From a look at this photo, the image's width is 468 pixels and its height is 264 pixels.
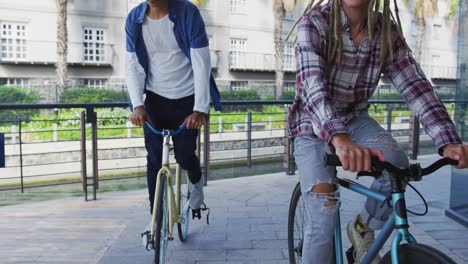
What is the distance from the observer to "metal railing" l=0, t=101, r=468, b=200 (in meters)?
5.27

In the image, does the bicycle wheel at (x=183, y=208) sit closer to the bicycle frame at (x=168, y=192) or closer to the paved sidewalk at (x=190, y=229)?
the paved sidewalk at (x=190, y=229)

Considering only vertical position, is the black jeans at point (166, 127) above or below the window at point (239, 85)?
below

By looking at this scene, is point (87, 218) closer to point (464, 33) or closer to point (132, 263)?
point (132, 263)

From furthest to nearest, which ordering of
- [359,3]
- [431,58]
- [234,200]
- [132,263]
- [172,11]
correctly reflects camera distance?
[431,58]
[234,200]
[132,263]
[172,11]
[359,3]

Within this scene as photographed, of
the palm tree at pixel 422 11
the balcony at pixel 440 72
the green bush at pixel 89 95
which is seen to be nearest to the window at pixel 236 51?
the green bush at pixel 89 95

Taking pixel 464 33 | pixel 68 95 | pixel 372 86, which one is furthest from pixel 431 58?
pixel 372 86

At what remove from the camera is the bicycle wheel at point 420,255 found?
1.55 m

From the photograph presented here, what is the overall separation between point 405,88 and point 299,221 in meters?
1.10

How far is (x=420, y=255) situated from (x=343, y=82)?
86 centimetres

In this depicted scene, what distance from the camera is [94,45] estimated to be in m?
27.4

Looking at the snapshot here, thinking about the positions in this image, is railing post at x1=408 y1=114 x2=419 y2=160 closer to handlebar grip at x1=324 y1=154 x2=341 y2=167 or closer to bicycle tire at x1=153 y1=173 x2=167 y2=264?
bicycle tire at x1=153 y1=173 x2=167 y2=264

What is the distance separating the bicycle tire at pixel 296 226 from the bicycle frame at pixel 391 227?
61 centimetres

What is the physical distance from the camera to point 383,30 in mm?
2115

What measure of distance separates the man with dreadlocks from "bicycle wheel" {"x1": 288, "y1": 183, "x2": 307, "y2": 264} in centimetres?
59
